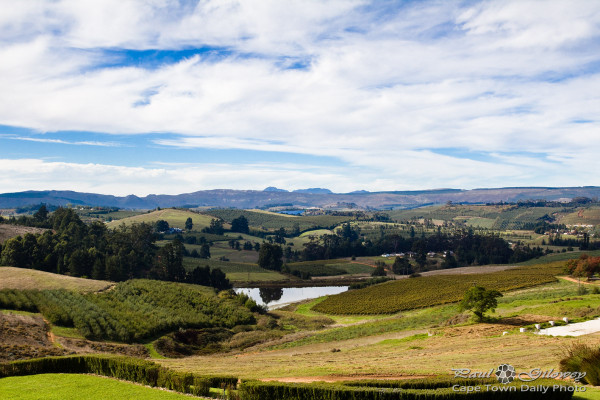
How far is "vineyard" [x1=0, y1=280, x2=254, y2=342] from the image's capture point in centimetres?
4712

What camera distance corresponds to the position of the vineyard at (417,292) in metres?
78.2

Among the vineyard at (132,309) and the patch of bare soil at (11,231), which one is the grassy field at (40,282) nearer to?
the vineyard at (132,309)

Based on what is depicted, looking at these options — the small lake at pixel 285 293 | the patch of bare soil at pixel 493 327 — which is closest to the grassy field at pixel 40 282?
the small lake at pixel 285 293

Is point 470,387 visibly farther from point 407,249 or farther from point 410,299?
point 407,249

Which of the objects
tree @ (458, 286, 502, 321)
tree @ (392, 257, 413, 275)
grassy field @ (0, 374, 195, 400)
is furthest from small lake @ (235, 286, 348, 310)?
grassy field @ (0, 374, 195, 400)

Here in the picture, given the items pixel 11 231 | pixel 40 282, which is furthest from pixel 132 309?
pixel 11 231

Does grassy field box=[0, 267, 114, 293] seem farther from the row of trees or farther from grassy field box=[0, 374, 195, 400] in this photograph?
grassy field box=[0, 374, 195, 400]

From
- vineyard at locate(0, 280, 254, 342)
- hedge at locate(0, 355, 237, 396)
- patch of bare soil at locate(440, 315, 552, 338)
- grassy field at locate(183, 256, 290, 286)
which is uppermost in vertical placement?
hedge at locate(0, 355, 237, 396)

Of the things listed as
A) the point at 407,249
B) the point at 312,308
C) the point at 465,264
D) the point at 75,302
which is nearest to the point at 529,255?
the point at 465,264

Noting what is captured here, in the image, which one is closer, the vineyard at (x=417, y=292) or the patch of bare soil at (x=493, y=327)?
the patch of bare soil at (x=493, y=327)

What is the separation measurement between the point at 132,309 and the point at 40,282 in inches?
759

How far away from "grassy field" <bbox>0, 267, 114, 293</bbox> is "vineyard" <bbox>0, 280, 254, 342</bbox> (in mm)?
4386

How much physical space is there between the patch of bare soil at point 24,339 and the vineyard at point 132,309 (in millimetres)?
3806

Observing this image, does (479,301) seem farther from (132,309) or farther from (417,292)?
(417,292)
